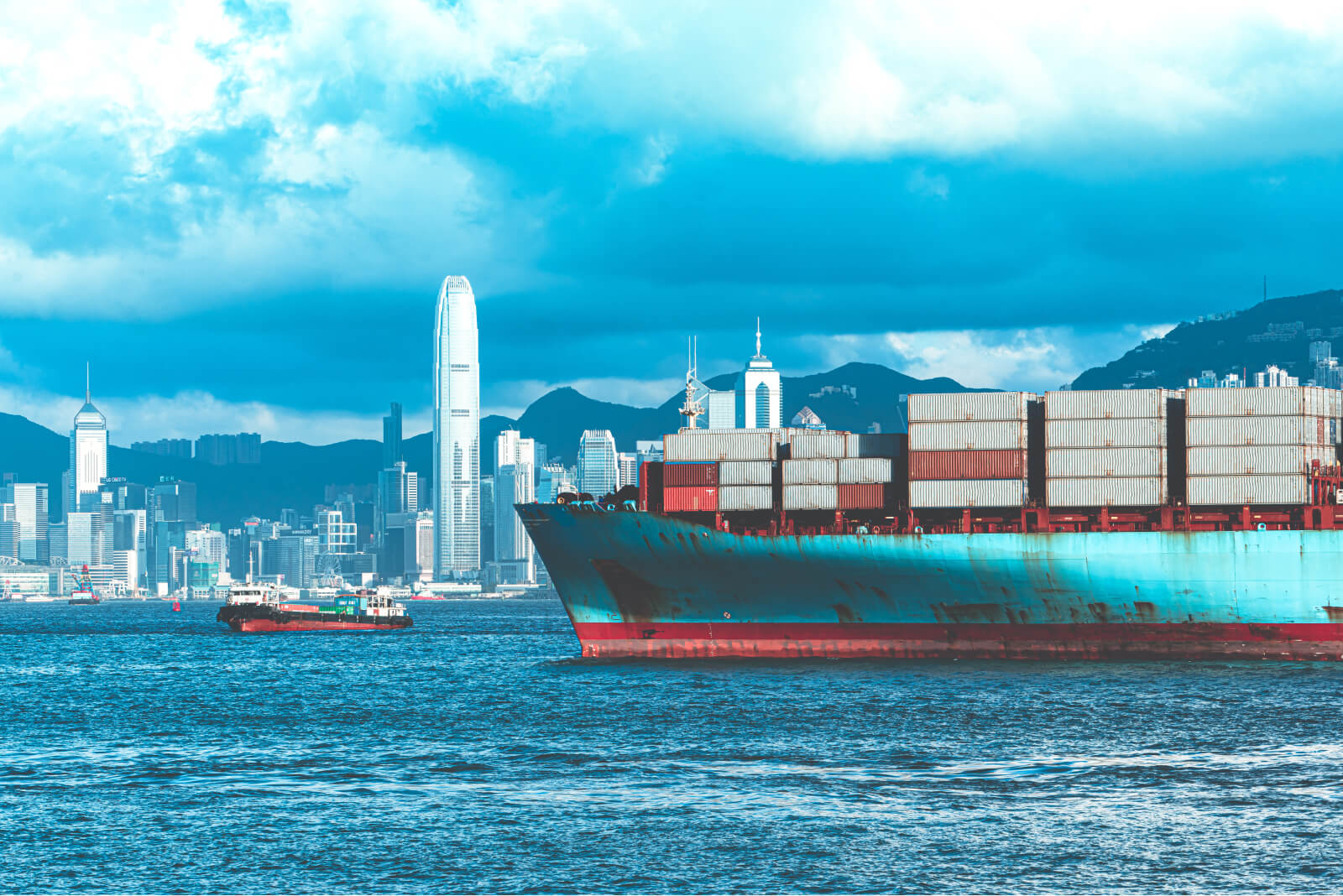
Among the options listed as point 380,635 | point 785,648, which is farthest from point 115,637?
point 785,648

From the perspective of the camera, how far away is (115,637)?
142 metres

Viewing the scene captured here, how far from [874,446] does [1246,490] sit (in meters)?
16.8

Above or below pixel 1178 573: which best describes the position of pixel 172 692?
below

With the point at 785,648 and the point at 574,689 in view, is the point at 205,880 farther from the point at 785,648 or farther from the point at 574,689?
the point at 785,648

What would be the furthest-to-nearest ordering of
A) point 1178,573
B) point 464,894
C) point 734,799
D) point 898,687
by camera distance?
1. point 1178,573
2. point 898,687
3. point 734,799
4. point 464,894

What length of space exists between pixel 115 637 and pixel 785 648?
8872cm

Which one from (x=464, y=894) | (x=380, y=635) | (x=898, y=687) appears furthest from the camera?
(x=380, y=635)

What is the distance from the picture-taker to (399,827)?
1400 inches

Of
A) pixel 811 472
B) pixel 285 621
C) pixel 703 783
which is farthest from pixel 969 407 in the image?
pixel 285 621

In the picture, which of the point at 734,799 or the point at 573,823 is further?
the point at 734,799

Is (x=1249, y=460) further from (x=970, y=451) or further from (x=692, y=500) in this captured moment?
(x=692, y=500)

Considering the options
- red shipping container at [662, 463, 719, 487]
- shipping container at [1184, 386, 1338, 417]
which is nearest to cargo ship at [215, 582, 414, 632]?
red shipping container at [662, 463, 719, 487]

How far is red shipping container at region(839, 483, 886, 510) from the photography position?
73.1 metres

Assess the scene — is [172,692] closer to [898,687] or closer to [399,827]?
[898,687]
